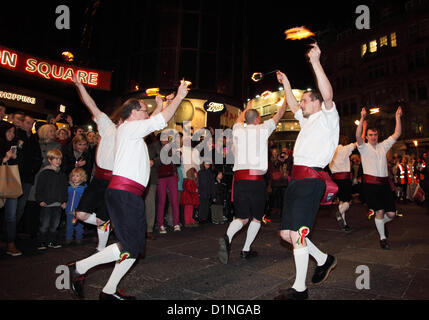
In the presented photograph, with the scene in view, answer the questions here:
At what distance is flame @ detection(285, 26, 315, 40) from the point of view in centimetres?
353

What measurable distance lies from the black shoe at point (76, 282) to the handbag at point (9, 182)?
242cm

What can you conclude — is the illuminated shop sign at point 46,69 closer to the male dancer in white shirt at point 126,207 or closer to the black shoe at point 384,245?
the male dancer in white shirt at point 126,207

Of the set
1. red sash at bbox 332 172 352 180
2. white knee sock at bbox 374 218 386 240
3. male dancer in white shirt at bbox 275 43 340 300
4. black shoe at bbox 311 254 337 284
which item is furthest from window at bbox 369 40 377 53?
black shoe at bbox 311 254 337 284

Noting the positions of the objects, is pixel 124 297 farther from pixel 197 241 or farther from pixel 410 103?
pixel 410 103

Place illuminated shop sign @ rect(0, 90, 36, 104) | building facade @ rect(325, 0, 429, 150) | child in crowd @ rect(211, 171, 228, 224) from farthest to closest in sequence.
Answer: building facade @ rect(325, 0, 429, 150), illuminated shop sign @ rect(0, 90, 36, 104), child in crowd @ rect(211, 171, 228, 224)

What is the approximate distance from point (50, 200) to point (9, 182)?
0.76 metres

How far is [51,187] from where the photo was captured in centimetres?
512

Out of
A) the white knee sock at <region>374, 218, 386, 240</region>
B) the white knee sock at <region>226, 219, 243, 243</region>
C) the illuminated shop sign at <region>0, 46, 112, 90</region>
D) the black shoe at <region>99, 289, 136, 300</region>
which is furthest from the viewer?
the illuminated shop sign at <region>0, 46, 112, 90</region>

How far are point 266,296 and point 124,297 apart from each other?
4.77 feet

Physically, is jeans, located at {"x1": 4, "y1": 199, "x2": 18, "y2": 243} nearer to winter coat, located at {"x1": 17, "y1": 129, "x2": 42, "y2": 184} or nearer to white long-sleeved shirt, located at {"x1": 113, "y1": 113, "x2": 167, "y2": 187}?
winter coat, located at {"x1": 17, "y1": 129, "x2": 42, "y2": 184}

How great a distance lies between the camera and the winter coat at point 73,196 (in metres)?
5.53

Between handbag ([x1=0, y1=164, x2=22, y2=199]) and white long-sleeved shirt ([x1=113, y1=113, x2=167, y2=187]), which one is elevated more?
white long-sleeved shirt ([x1=113, y1=113, x2=167, y2=187])

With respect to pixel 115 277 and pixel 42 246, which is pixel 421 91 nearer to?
pixel 42 246

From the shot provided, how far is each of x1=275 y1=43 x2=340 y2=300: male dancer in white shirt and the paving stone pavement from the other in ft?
1.13
